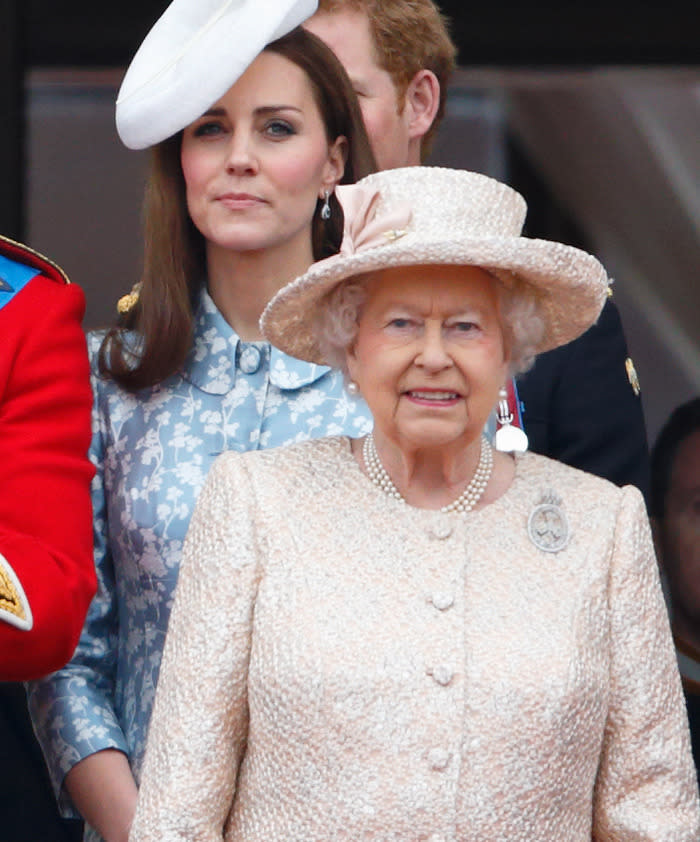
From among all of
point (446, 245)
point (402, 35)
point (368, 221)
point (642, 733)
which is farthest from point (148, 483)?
point (402, 35)

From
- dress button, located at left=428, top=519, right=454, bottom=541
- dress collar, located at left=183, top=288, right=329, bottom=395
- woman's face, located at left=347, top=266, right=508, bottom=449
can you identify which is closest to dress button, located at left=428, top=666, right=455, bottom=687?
dress button, located at left=428, top=519, right=454, bottom=541

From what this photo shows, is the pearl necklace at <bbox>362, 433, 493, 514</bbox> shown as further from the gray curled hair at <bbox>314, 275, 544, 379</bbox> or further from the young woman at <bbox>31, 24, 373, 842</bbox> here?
the young woman at <bbox>31, 24, 373, 842</bbox>

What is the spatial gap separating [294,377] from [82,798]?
0.73 m

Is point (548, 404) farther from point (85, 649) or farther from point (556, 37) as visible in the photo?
point (556, 37)

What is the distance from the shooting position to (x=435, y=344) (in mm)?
2486

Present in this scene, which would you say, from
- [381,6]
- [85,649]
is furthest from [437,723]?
[381,6]

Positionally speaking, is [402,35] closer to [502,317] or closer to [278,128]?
[278,128]

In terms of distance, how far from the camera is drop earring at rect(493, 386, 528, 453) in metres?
2.80

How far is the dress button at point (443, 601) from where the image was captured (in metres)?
2.48

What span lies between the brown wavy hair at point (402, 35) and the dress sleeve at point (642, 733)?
1280 millimetres

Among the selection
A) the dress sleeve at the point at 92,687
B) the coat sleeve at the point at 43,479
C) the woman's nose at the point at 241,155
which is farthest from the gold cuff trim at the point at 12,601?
the woman's nose at the point at 241,155

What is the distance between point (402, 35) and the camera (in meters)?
3.51

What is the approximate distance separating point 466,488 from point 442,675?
0.95 ft

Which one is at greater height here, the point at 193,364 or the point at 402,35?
the point at 402,35
